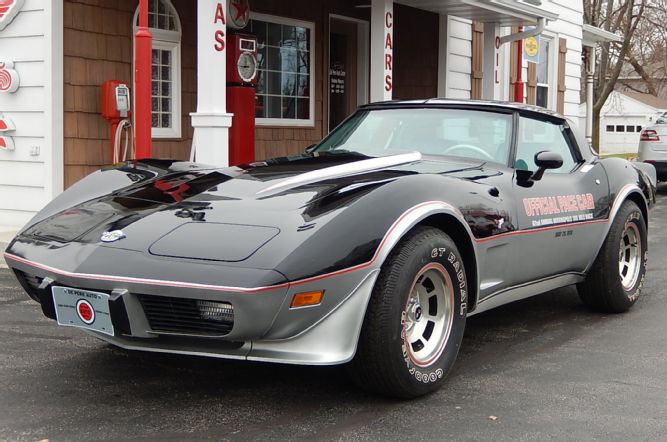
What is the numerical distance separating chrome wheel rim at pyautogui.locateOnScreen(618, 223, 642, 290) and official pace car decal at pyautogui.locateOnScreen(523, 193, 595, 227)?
2.08 ft

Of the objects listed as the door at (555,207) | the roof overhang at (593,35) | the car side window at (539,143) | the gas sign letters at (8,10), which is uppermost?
the roof overhang at (593,35)

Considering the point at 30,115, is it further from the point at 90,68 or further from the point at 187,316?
the point at 187,316

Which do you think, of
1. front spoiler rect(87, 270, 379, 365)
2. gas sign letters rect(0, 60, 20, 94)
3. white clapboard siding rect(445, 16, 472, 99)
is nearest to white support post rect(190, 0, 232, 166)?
gas sign letters rect(0, 60, 20, 94)

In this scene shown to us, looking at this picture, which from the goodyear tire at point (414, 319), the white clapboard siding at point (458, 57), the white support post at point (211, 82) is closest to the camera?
the goodyear tire at point (414, 319)

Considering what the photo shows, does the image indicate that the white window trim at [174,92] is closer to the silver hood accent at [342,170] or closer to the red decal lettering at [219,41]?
the red decal lettering at [219,41]

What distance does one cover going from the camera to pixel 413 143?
4926 mm

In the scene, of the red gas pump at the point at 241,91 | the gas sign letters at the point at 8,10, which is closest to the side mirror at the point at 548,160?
the red gas pump at the point at 241,91

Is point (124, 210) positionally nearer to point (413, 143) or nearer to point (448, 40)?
point (413, 143)

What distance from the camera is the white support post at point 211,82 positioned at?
25.8ft

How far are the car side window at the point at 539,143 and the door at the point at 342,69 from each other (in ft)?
26.6

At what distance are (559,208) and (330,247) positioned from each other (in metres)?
2.00

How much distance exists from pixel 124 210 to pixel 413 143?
6.07 ft

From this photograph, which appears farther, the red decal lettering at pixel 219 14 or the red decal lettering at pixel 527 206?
the red decal lettering at pixel 219 14

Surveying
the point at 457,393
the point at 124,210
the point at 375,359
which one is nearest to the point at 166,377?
the point at 124,210
